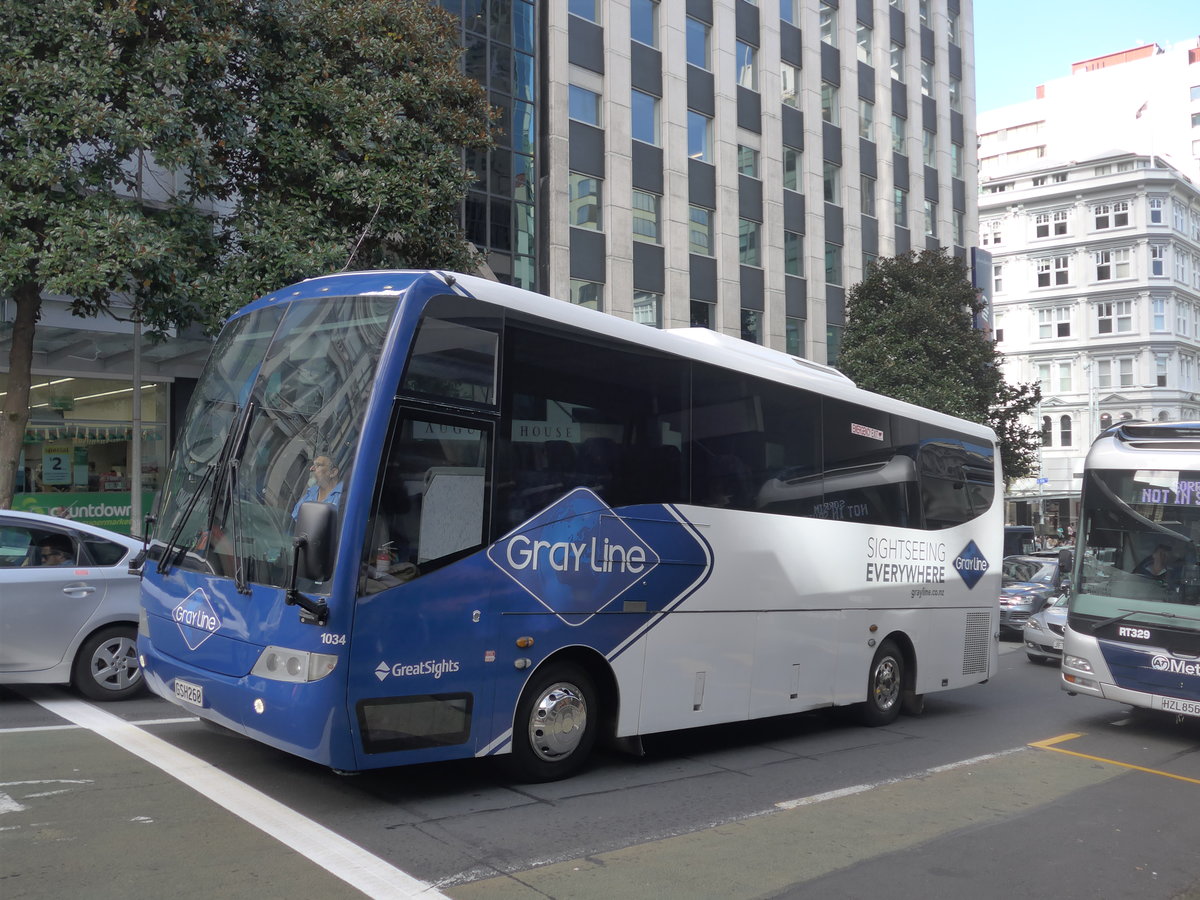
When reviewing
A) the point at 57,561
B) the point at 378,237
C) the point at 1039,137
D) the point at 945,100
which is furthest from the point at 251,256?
the point at 1039,137

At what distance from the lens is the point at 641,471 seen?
26.3ft

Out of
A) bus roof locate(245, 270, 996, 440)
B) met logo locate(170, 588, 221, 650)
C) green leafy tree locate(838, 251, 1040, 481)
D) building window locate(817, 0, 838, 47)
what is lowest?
met logo locate(170, 588, 221, 650)

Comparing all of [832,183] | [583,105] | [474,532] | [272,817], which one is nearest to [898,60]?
[832,183]

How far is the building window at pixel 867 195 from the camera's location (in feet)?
120

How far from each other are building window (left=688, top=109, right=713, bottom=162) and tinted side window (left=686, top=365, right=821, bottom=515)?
2175cm

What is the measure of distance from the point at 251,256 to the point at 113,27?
3.18 m

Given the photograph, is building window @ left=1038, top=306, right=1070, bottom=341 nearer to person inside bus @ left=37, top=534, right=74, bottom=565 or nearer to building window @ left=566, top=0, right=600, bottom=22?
building window @ left=566, top=0, right=600, bottom=22

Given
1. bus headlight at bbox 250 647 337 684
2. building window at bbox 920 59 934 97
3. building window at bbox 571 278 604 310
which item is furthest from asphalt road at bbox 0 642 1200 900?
building window at bbox 920 59 934 97

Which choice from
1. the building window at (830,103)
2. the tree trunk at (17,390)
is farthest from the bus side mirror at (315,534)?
the building window at (830,103)

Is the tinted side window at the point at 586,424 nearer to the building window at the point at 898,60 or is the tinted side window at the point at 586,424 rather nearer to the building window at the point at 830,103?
the building window at the point at 830,103

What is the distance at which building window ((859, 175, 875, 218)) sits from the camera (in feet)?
120

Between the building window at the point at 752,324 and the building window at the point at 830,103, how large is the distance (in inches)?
317

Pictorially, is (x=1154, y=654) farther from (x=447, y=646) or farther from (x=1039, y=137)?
(x=1039, y=137)

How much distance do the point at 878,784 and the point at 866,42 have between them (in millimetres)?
34844
